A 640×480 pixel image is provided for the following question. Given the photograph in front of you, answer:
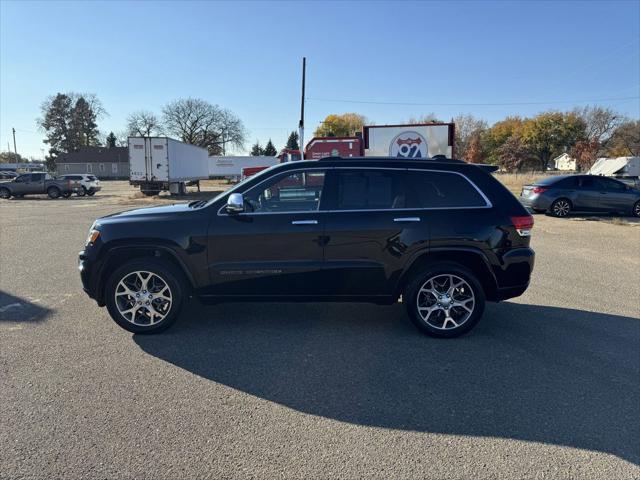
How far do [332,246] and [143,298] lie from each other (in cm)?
209

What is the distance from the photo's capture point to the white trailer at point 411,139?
522 inches

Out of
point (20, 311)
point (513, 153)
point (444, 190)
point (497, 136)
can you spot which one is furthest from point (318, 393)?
point (497, 136)

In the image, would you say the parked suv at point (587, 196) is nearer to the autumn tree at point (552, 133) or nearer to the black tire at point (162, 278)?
the black tire at point (162, 278)

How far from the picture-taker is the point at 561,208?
52.1 ft

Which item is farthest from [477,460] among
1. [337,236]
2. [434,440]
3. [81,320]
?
[81,320]

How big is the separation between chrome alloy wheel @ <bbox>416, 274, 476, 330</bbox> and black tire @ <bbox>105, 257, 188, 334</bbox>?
2.54 metres

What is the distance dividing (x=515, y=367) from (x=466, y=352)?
0.47m

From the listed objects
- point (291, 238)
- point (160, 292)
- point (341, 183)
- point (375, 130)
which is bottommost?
point (160, 292)

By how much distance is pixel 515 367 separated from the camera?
3953mm

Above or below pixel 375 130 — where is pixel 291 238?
below

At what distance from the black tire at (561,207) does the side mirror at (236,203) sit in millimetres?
14847

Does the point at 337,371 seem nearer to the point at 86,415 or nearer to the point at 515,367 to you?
the point at 515,367

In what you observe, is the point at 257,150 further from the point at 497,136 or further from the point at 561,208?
the point at 561,208

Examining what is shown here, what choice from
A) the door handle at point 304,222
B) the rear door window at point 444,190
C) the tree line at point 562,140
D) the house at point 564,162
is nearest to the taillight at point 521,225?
the rear door window at point 444,190
